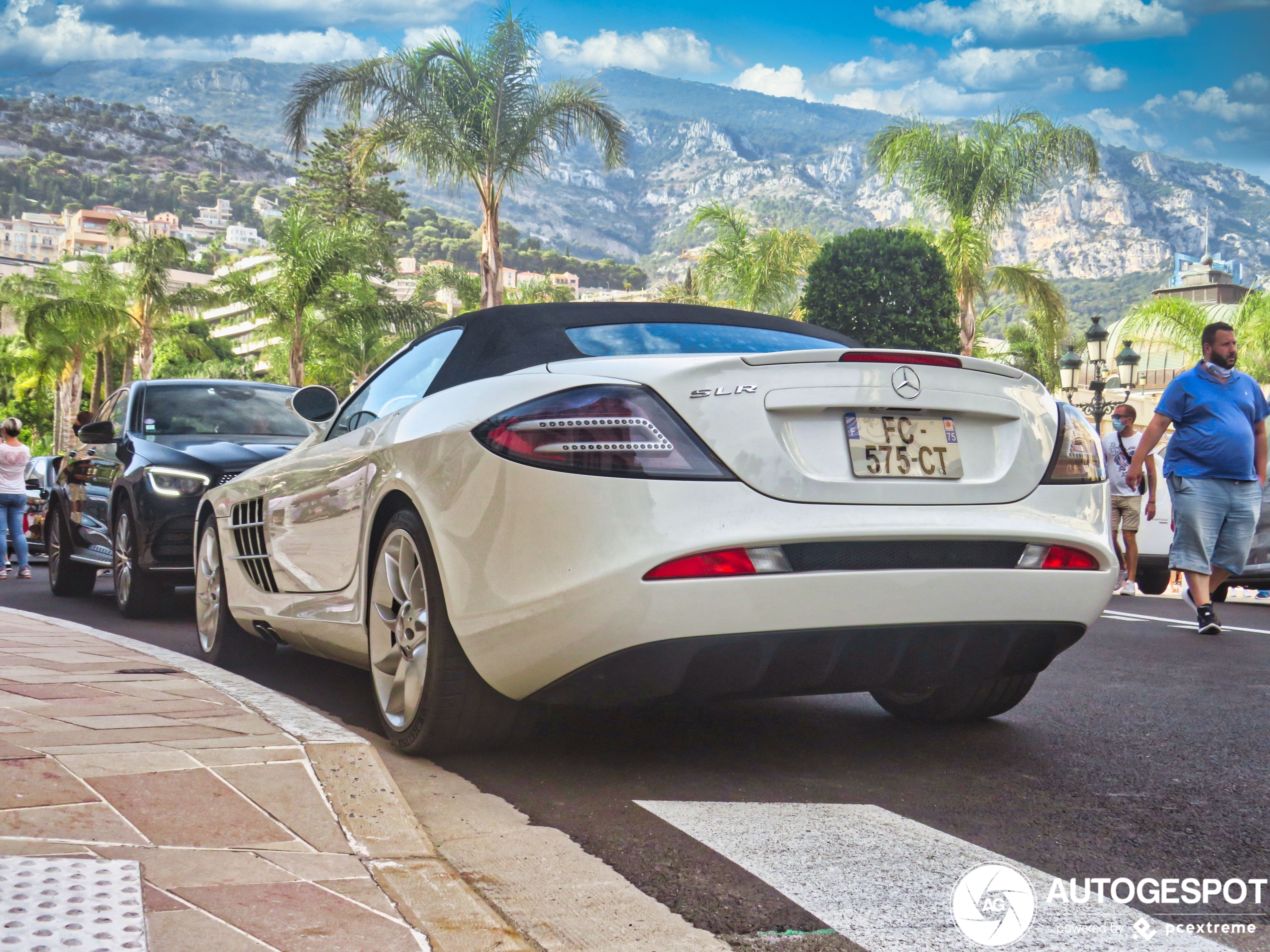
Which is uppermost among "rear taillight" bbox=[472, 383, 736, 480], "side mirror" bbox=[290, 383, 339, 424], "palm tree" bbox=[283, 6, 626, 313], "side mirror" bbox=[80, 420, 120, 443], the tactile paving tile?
"palm tree" bbox=[283, 6, 626, 313]

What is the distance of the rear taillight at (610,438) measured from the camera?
3.17 meters

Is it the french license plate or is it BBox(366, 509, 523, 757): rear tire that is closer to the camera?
the french license plate

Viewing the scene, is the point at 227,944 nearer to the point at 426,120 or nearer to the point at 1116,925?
the point at 1116,925

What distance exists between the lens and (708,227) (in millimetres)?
32062

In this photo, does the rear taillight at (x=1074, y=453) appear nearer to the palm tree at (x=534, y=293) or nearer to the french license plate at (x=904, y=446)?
the french license plate at (x=904, y=446)

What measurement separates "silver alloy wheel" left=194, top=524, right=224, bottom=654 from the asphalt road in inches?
14.5

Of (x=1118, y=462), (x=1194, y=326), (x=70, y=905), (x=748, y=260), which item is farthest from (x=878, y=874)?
(x=1194, y=326)

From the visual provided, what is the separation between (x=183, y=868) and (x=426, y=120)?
21205 mm

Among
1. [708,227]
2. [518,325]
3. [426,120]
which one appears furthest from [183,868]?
[708,227]

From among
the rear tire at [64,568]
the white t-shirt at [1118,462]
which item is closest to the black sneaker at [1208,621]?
the white t-shirt at [1118,462]

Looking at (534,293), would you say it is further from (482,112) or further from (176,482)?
(176,482)

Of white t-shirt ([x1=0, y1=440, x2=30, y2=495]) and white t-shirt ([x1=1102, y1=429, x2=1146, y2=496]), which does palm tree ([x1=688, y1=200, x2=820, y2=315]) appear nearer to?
white t-shirt ([x1=1102, y1=429, x2=1146, y2=496])

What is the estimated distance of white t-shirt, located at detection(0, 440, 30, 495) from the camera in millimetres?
13742

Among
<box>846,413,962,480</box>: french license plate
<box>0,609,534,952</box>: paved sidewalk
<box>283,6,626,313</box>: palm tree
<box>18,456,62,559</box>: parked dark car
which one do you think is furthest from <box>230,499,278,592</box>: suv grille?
<box>283,6,626,313</box>: palm tree
